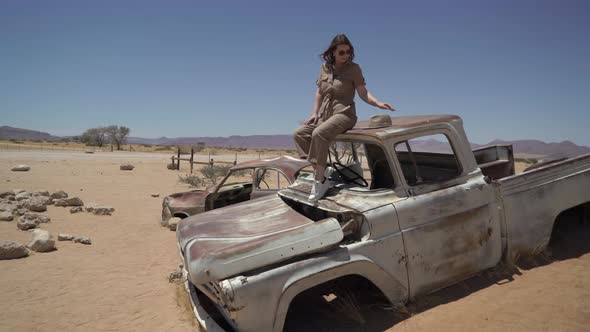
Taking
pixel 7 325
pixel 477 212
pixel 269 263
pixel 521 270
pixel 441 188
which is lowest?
pixel 7 325

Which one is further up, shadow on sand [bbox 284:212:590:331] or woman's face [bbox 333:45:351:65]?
woman's face [bbox 333:45:351:65]

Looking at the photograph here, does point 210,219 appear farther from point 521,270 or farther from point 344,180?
point 521,270

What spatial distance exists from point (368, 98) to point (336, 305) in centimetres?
203

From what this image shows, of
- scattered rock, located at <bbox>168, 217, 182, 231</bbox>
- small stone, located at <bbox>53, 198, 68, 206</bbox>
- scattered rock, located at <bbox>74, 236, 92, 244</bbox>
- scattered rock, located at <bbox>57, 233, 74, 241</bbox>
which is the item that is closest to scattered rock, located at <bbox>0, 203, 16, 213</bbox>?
small stone, located at <bbox>53, 198, 68, 206</bbox>

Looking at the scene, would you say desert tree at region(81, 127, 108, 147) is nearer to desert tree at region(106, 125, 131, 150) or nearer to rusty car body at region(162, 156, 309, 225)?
desert tree at region(106, 125, 131, 150)

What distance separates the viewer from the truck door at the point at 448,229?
324 centimetres

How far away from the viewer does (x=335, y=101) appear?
3822 mm

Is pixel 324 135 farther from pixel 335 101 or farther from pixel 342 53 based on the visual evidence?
pixel 342 53

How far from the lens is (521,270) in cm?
377

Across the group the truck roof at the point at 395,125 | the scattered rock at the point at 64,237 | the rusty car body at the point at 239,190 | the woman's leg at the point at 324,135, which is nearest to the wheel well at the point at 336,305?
the woman's leg at the point at 324,135

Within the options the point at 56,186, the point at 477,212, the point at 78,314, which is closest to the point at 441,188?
the point at 477,212

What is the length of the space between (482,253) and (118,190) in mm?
12888

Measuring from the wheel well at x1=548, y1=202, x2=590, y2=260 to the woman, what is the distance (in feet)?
8.72

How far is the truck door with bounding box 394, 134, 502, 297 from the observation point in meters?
3.24
